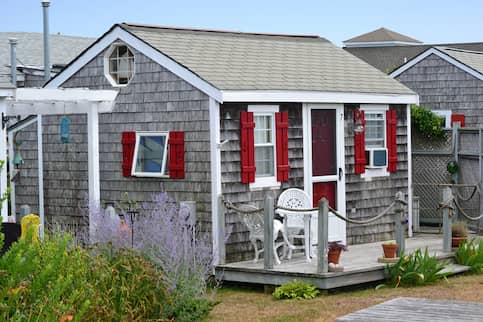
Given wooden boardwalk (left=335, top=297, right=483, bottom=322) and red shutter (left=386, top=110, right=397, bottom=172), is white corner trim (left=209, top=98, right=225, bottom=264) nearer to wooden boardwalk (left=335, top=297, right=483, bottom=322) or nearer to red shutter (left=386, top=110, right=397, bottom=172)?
red shutter (left=386, top=110, right=397, bottom=172)

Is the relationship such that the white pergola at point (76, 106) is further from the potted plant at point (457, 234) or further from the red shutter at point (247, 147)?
the potted plant at point (457, 234)

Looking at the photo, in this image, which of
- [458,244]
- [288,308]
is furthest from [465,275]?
[288,308]

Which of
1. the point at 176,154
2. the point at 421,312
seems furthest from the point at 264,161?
the point at 421,312

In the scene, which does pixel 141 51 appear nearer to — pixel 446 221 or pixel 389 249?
pixel 389 249

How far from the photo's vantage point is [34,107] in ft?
49.9

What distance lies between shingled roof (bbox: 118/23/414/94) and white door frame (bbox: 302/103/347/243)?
1.05ft

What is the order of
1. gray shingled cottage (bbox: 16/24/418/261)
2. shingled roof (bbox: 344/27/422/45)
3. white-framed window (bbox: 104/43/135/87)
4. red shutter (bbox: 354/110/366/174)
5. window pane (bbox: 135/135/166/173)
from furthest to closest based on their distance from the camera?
shingled roof (bbox: 344/27/422/45), red shutter (bbox: 354/110/366/174), white-framed window (bbox: 104/43/135/87), window pane (bbox: 135/135/166/173), gray shingled cottage (bbox: 16/24/418/261)

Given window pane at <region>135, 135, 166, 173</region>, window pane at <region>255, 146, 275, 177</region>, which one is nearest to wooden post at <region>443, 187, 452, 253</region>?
window pane at <region>255, 146, 275, 177</region>

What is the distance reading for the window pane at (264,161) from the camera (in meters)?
14.6

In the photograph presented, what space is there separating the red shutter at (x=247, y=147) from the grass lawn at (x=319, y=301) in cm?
164

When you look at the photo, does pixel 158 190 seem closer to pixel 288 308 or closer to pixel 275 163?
pixel 275 163

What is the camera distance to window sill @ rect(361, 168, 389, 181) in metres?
16.4

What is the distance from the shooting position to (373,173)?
650 inches

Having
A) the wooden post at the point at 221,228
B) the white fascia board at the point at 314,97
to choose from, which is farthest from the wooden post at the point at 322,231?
the white fascia board at the point at 314,97
